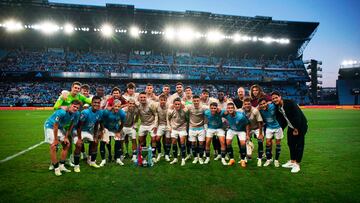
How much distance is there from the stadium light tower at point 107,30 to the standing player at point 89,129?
36145mm

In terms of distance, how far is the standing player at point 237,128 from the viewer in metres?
6.47

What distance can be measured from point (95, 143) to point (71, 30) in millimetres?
38792

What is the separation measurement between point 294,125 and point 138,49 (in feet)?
138

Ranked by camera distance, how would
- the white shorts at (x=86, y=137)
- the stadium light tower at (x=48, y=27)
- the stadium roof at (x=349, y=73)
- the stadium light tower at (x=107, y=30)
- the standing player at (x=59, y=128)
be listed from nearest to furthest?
the standing player at (x=59, y=128)
the white shorts at (x=86, y=137)
the stadium light tower at (x=48, y=27)
the stadium light tower at (x=107, y=30)
the stadium roof at (x=349, y=73)

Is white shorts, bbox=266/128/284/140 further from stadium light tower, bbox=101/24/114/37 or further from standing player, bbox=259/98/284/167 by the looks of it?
stadium light tower, bbox=101/24/114/37

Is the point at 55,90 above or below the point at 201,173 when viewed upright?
above

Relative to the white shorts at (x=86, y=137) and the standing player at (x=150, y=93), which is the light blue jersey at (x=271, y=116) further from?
the white shorts at (x=86, y=137)

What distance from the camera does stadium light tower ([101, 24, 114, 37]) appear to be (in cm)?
3877

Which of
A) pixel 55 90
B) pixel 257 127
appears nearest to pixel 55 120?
pixel 257 127

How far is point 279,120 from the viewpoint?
21.2 feet

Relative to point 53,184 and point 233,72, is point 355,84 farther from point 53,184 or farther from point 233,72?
point 53,184

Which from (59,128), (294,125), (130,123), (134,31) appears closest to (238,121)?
(294,125)

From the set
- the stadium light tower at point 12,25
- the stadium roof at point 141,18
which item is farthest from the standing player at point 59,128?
the stadium light tower at point 12,25

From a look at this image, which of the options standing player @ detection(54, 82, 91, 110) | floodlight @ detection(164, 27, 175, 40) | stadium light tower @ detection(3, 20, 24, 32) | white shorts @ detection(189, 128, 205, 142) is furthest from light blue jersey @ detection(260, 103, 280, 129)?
stadium light tower @ detection(3, 20, 24, 32)
